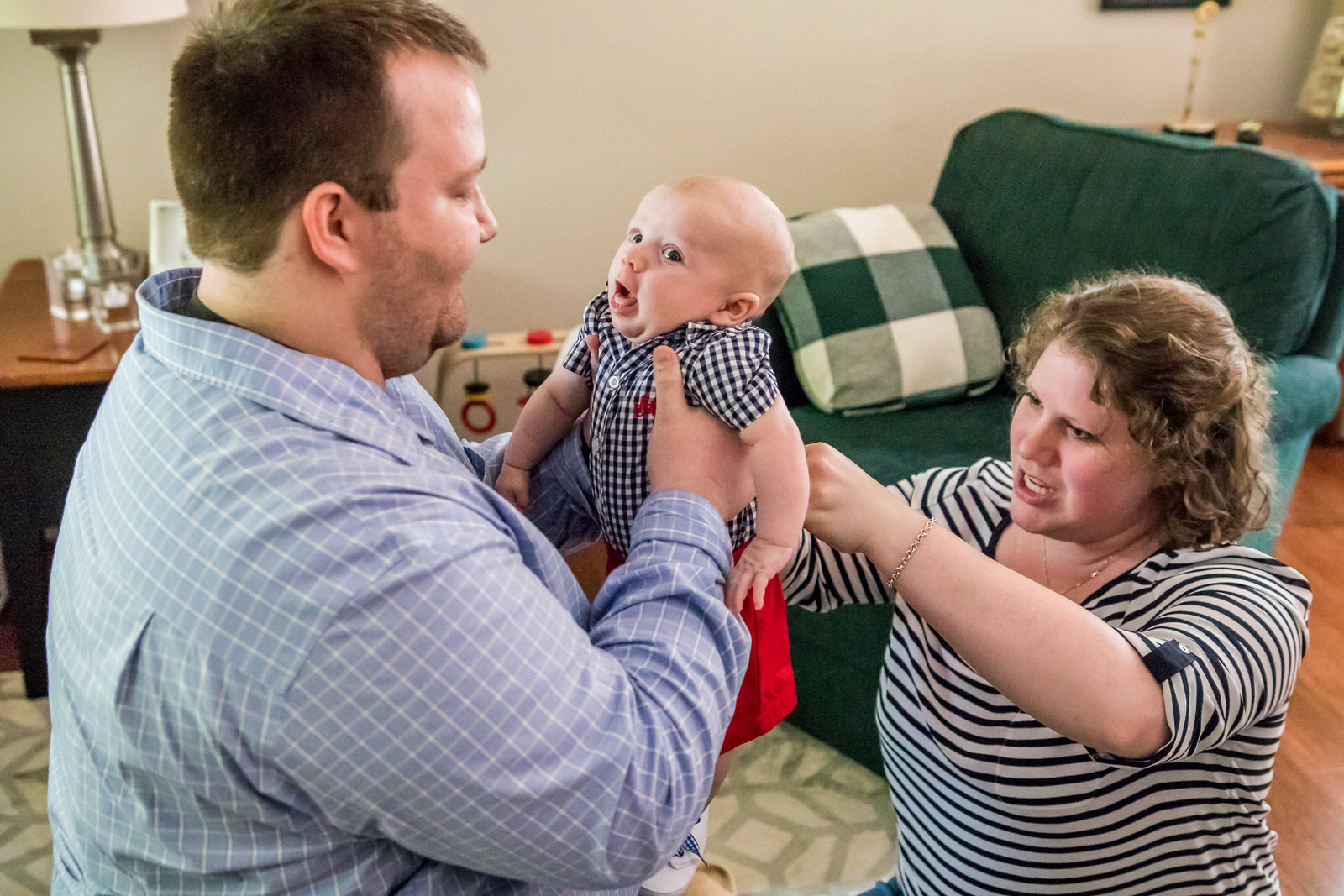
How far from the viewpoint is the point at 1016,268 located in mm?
2648

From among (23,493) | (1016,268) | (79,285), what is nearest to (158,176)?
(79,285)

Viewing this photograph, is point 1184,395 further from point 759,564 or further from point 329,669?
point 329,669

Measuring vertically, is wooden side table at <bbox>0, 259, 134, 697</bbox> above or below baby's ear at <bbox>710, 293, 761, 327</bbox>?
below

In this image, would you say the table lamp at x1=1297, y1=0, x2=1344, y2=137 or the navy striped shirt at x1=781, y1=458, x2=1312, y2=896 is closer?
the navy striped shirt at x1=781, y1=458, x2=1312, y2=896

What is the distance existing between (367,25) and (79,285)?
6.70 ft

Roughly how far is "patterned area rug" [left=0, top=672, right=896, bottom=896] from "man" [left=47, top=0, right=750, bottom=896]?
1.24 metres

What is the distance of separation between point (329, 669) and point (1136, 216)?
87.1 inches

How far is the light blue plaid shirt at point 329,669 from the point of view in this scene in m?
0.73

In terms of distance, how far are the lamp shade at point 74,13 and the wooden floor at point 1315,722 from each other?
1450 millimetres

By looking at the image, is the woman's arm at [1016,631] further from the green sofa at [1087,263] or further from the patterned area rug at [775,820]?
the patterned area rug at [775,820]

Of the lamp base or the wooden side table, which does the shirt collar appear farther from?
the lamp base

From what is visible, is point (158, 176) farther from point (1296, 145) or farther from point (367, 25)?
point (1296, 145)

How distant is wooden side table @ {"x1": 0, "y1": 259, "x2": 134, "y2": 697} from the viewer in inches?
88.7

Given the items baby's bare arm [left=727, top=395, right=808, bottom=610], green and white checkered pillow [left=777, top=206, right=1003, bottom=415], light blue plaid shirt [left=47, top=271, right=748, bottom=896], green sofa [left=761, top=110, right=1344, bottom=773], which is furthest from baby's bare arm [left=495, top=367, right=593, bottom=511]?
green and white checkered pillow [left=777, top=206, right=1003, bottom=415]
